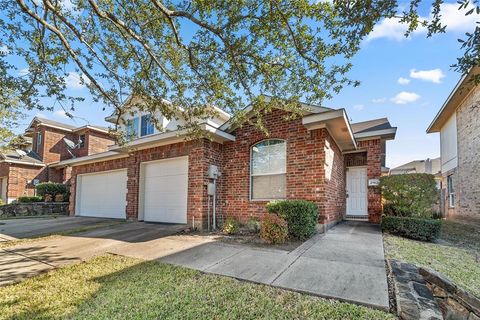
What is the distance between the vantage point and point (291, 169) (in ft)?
25.4

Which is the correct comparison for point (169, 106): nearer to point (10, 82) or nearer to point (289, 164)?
point (10, 82)

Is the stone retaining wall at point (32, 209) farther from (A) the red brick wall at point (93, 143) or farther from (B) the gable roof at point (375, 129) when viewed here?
(B) the gable roof at point (375, 129)

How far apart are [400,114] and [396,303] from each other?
7.79m

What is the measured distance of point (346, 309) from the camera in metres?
2.97

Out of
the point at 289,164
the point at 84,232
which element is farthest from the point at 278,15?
the point at 84,232

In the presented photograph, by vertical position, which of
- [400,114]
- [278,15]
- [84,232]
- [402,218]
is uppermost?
[278,15]

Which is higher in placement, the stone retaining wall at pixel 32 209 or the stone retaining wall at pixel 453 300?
the stone retaining wall at pixel 453 300

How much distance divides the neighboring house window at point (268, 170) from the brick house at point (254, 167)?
0.03m

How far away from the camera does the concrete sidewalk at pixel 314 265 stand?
11.4ft

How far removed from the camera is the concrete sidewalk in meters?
3.47

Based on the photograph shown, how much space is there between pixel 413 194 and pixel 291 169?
12.3 feet

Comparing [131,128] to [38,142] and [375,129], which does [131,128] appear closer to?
[375,129]

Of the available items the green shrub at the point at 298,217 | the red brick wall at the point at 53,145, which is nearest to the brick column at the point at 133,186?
the green shrub at the point at 298,217

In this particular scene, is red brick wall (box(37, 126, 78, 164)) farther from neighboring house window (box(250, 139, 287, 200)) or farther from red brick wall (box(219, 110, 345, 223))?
neighboring house window (box(250, 139, 287, 200))
